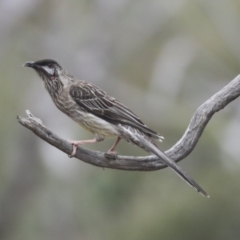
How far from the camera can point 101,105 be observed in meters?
6.32

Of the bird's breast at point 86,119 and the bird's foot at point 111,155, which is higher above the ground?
the bird's breast at point 86,119

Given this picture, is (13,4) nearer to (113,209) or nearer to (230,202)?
(113,209)

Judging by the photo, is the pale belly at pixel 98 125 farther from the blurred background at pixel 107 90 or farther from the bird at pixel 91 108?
the blurred background at pixel 107 90

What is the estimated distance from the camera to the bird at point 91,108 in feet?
19.5

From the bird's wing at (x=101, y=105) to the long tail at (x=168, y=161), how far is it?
0.42 metres

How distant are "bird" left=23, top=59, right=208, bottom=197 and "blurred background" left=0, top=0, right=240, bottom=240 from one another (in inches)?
246

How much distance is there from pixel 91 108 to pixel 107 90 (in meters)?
8.56

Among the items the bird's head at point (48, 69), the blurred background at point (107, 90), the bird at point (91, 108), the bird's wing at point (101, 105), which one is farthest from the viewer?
the blurred background at point (107, 90)

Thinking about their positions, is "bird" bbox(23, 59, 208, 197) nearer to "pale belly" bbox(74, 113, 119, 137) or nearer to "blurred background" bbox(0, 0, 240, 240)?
"pale belly" bbox(74, 113, 119, 137)

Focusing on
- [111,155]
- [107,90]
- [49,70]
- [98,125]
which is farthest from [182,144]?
[107,90]

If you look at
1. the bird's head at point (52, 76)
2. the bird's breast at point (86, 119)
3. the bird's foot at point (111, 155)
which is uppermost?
the bird's head at point (52, 76)

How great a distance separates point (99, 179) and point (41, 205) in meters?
1.66

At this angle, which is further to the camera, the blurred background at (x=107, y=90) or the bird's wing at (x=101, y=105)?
the blurred background at (x=107, y=90)

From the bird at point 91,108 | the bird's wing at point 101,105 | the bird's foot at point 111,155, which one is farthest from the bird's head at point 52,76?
the bird's foot at point 111,155
